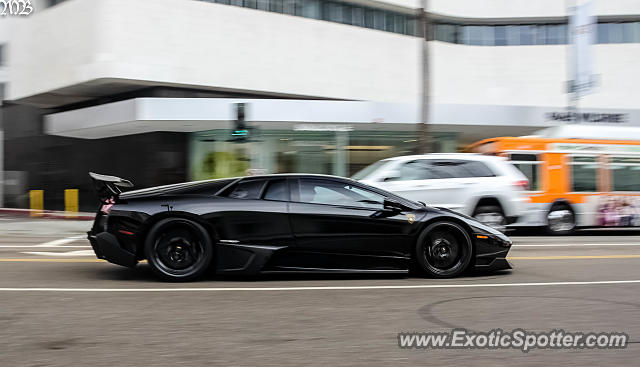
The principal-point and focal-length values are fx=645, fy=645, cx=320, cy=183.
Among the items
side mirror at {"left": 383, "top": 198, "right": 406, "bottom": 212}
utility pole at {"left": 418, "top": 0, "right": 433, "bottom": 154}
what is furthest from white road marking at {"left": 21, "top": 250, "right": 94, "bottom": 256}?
utility pole at {"left": 418, "top": 0, "right": 433, "bottom": 154}

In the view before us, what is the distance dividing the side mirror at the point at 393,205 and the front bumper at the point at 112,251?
276cm

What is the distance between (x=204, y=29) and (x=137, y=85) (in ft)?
13.1

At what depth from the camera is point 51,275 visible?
7188 millimetres

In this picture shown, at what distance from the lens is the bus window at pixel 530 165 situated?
52.6ft

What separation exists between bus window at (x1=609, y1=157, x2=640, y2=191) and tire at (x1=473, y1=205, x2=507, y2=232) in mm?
4496

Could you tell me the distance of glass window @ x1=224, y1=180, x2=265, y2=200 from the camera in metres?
7.04

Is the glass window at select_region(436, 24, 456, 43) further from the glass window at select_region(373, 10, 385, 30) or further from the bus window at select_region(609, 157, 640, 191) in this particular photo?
the bus window at select_region(609, 157, 640, 191)

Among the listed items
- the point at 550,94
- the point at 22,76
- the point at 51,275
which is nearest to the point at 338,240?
the point at 51,275

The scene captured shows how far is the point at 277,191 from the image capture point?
7.11 m

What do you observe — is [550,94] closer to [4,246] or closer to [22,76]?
[22,76]

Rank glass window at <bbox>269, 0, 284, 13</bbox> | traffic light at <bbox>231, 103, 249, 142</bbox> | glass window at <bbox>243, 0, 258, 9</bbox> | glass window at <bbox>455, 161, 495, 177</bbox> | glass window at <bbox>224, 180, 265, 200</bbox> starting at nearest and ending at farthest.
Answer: glass window at <bbox>224, 180, 265, 200</bbox>
glass window at <bbox>455, 161, 495, 177</bbox>
traffic light at <bbox>231, 103, 249, 142</bbox>
glass window at <bbox>243, 0, 258, 9</bbox>
glass window at <bbox>269, 0, 284, 13</bbox>

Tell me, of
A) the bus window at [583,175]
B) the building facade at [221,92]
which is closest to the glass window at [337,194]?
the bus window at [583,175]

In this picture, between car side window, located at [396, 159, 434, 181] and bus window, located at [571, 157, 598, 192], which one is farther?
bus window, located at [571, 157, 598, 192]

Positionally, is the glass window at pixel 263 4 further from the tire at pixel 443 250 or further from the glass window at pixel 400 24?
the tire at pixel 443 250
